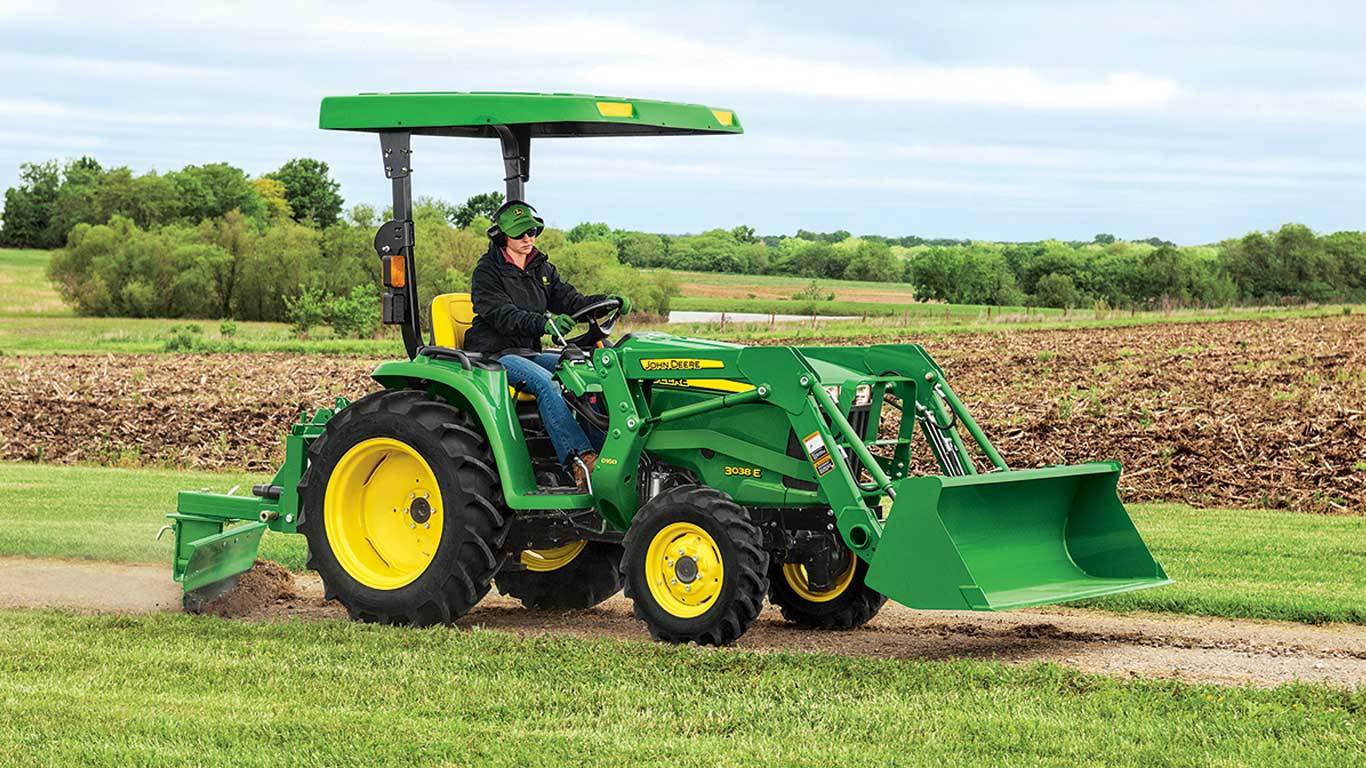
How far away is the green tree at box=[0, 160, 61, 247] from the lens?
317 ft

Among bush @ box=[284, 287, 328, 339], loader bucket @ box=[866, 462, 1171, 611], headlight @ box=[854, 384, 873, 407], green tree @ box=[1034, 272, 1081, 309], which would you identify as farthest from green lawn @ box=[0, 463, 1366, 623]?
green tree @ box=[1034, 272, 1081, 309]

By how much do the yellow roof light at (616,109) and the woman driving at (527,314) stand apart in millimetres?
968

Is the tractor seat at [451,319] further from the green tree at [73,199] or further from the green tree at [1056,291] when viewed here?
the green tree at [73,199]

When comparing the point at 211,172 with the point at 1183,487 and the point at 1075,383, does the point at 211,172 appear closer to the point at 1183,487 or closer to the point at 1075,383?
the point at 1075,383

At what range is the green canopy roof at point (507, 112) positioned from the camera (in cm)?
859

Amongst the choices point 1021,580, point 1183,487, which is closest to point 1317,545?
point 1183,487

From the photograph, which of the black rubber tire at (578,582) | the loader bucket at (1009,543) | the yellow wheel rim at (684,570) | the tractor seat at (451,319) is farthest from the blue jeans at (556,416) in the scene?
the loader bucket at (1009,543)

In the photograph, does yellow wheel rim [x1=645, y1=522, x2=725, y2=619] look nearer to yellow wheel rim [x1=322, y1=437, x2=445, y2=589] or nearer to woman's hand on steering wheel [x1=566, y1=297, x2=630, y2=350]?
yellow wheel rim [x1=322, y1=437, x2=445, y2=589]

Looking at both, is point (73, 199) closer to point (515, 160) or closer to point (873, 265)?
point (873, 265)

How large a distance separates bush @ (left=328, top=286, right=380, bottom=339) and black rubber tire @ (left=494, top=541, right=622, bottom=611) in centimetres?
3481

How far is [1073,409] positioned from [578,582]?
12.2 meters

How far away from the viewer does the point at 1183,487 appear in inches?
634

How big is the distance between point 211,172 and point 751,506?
85401 mm

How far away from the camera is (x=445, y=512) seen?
8.85m
